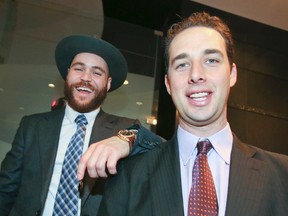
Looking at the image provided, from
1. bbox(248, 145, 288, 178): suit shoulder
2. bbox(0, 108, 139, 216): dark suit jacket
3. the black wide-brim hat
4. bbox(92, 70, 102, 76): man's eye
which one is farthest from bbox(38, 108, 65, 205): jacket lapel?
bbox(248, 145, 288, 178): suit shoulder

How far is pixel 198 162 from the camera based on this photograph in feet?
3.34

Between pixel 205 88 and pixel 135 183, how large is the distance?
15.8 inches

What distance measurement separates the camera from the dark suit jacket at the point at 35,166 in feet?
4.89

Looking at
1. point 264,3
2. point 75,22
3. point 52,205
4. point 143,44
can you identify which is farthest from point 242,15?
point 52,205

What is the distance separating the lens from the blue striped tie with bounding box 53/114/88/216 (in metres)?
1.47

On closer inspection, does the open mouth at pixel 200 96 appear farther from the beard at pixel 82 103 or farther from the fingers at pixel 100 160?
the beard at pixel 82 103

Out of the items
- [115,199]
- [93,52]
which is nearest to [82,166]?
[115,199]

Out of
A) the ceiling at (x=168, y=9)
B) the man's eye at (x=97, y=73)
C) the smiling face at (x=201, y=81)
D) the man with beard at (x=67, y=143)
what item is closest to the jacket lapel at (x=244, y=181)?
the smiling face at (x=201, y=81)

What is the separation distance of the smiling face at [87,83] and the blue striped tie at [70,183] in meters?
0.21

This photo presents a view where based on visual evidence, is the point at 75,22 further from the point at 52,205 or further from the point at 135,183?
the point at 135,183

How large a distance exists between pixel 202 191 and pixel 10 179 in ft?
3.61

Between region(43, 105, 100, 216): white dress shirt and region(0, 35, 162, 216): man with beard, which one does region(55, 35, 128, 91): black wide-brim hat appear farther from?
region(43, 105, 100, 216): white dress shirt

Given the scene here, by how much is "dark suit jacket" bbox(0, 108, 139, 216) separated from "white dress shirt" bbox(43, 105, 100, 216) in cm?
3

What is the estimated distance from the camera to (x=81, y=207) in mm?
1423
